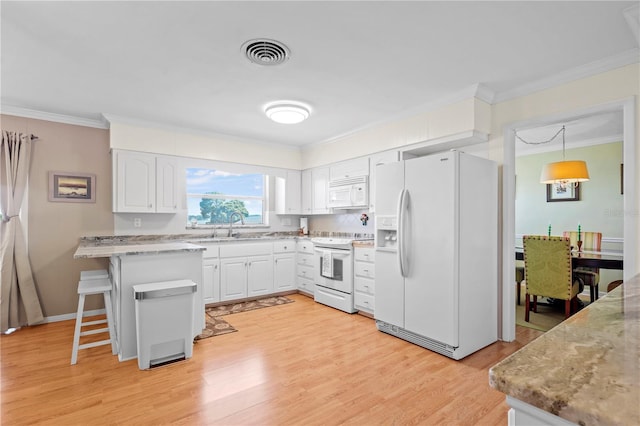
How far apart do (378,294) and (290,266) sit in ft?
6.52

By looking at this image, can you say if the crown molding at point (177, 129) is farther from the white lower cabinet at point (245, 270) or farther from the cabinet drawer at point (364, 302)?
the cabinet drawer at point (364, 302)

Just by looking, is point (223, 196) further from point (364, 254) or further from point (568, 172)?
point (568, 172)

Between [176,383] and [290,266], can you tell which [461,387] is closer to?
[176,383]

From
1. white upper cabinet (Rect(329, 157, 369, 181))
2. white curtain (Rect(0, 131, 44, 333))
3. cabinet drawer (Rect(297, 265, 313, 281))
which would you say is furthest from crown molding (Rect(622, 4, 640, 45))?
white curtain (Rect(0, 131, 44, 333))

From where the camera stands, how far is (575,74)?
275cm

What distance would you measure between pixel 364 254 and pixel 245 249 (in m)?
1.73

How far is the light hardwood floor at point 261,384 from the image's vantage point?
2.00 meters

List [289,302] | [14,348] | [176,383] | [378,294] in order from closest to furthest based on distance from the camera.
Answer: [176,383]
[14,348]
[378,294]
[289,302]

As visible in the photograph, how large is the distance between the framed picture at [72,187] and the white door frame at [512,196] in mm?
4787

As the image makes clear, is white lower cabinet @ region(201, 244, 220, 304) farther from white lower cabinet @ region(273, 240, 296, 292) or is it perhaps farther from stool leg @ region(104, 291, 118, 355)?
stool leg @ region(104, 291, 118, 355)

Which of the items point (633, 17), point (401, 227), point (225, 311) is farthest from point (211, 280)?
point (633, 17)

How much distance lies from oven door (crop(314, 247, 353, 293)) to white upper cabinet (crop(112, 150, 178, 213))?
2.11 meters

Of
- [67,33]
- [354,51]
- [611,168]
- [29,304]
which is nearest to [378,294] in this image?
[354,51]

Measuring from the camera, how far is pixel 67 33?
2236 millimetres
